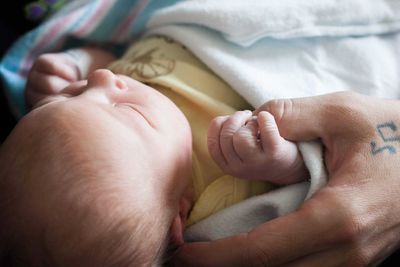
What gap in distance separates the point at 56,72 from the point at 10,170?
38cm

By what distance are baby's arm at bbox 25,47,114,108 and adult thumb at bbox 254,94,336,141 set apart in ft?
1.60

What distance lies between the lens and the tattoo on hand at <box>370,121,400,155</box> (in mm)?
677

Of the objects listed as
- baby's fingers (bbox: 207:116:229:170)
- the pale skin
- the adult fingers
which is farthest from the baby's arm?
the adult fingers

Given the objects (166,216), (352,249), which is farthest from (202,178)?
(352,249)

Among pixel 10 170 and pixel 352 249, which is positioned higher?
pixel 10 170

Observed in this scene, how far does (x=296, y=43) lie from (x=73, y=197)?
1.84ft

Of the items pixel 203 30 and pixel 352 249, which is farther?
pixel 203 30

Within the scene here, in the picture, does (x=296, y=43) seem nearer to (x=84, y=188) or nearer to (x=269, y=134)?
(x=269, y=134)

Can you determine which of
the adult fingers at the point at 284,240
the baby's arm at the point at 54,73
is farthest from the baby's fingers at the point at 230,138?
the baby's arm at the point at 54,73

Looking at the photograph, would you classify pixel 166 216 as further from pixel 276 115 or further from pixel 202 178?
pixel 276 115

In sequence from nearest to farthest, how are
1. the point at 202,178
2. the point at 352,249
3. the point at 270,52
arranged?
the point at 352,249
the point at 202,178
the point at 270,52

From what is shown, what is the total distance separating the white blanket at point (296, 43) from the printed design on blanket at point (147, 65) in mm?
59

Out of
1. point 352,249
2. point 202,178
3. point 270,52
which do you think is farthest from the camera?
point 270,52

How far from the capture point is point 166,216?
27.2 inches
